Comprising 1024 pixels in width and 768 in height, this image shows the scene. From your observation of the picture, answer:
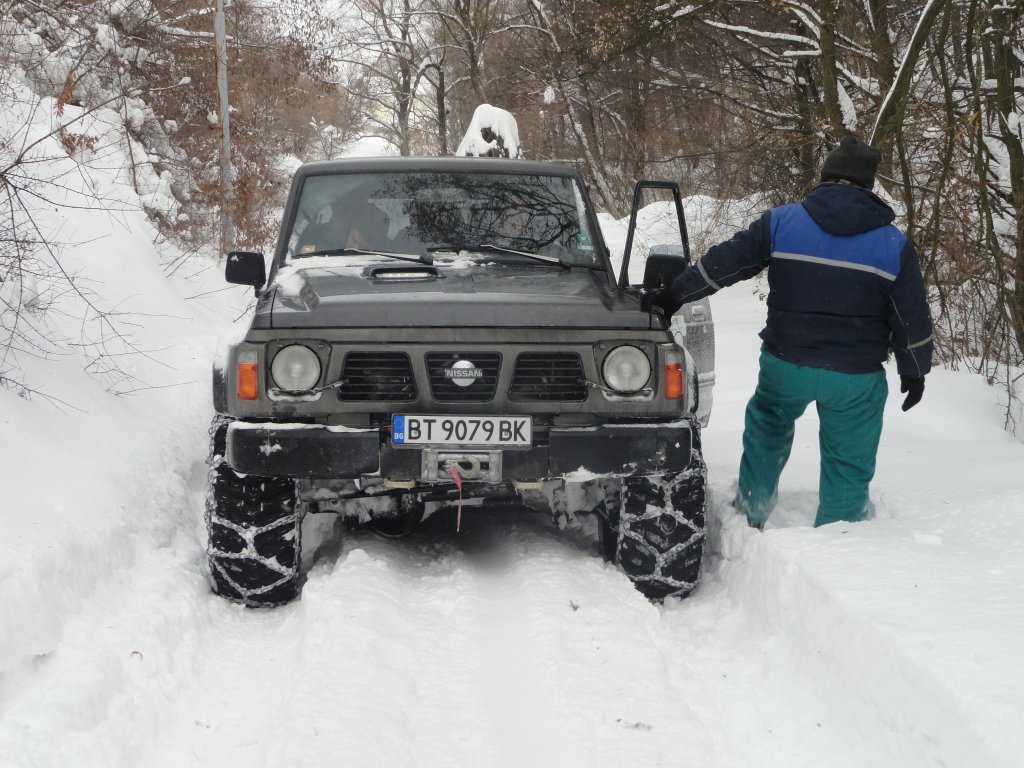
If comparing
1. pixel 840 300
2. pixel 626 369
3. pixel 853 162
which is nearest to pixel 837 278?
pixel 840 300

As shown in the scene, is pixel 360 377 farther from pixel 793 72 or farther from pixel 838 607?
pixel 793 72

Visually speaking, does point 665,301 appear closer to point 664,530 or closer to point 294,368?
point 664,530

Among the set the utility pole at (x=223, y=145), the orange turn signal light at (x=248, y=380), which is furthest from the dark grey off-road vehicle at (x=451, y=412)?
the utility pole at (x=223, y=145)

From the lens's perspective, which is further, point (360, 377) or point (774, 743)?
point (360, 377)

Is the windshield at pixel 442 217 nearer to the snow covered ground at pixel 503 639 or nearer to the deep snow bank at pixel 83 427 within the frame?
the deep snow bank at pixel 83 427

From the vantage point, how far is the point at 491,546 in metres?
4.68

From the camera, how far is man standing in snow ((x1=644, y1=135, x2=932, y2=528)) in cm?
401

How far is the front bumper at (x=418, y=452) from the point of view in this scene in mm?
3594

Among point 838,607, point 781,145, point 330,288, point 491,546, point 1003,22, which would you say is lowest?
point 491,546

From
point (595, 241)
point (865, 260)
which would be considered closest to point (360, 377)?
point (595, 241)

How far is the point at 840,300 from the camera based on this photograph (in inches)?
160

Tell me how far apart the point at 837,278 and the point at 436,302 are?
164 cm

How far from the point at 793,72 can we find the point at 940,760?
1292cm

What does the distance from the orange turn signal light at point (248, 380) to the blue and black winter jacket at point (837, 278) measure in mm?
1732
